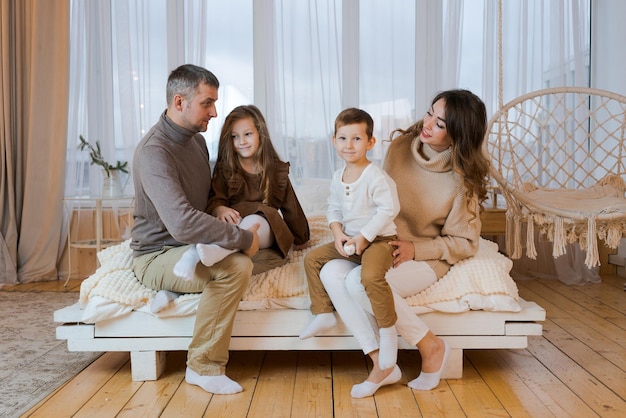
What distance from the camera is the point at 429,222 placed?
93.3 inches

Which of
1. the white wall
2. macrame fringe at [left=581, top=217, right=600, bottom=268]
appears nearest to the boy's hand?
macrame fringe at [left=581, top=217, right=600, bottom=268]

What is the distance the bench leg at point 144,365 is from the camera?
225 cm

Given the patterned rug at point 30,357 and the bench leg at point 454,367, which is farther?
the bench leg at point 454,367

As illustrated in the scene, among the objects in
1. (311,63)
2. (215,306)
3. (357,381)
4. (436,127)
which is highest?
(311,63)

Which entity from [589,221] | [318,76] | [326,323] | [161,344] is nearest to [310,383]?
[326,323]

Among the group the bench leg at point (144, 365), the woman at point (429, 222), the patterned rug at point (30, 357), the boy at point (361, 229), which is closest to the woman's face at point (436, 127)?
the woman at point (429, 222)

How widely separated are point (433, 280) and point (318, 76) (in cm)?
223

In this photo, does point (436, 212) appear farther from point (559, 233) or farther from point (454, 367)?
point (559, 233)

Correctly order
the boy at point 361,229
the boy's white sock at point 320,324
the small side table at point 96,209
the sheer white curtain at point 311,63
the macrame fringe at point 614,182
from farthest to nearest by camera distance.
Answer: the sheer white curtain at point 311,63, the small side table at point 96,209, the macrame fringe at point 614,182, the boy's white sock at point 320,324, the boy at point 361,229

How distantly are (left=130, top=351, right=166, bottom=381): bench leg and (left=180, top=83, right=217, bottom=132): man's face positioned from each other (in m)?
0.76

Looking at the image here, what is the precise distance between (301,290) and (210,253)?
39 centimetres

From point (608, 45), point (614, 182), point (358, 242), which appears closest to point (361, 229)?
point (358, 242)

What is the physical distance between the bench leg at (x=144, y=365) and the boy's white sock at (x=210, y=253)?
41 centimetres

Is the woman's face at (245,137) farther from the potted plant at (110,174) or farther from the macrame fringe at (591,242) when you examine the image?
the potted plant at (110,174)
